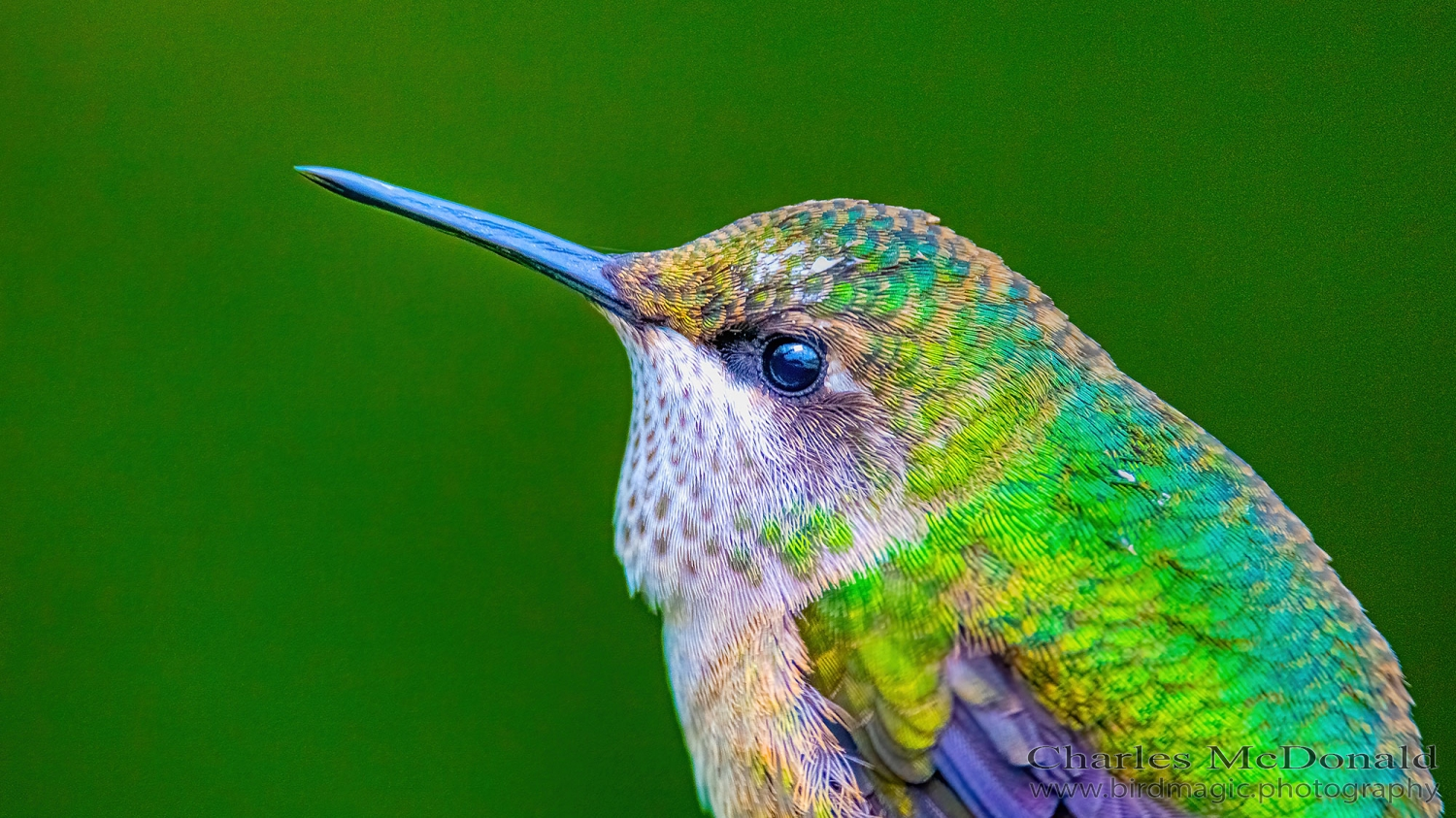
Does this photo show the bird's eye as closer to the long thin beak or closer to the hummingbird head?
the hummingbird head

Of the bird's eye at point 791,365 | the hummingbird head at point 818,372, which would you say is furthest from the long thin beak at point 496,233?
the bird's eye at point 791,365

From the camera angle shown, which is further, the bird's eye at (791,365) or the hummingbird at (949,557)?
the bird's eye at (791,365)

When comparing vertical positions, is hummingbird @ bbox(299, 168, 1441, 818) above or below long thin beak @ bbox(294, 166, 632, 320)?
below

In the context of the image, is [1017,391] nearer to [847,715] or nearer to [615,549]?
[847,715]

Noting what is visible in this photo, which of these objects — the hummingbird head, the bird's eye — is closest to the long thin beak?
the hummingbird head

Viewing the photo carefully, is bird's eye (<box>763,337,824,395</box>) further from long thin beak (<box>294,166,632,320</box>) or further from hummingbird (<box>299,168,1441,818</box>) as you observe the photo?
long thin beak (<box>294,166,632,320</box>)

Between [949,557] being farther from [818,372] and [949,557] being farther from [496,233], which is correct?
[496,233]

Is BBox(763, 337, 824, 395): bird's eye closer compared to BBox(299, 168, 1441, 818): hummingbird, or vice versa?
BBox(299, 168, 1441, 818): hummingbird

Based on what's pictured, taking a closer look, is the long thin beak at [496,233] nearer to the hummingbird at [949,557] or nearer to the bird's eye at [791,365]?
the hummingbird at [949,557]

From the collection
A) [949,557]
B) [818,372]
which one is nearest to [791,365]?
[818,372]
